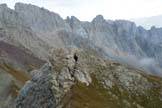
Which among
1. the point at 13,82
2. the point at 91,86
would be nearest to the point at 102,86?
the point at 91,86

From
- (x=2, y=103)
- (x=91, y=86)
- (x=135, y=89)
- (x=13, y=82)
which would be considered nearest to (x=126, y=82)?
(x=135, y=89)

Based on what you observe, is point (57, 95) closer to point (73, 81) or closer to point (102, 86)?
point (73, 81)

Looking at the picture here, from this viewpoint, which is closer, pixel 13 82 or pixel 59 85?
pixel 59 85

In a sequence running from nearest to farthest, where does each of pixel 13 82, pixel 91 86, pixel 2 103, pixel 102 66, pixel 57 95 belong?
pixel 57 95
pixel 91 86
pixel 102 66
pixel 2 103
pixel 13 82

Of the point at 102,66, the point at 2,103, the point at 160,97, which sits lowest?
the point at 2,103

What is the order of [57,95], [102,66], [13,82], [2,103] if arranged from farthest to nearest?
1. [13,82]
2. [2,103]
3. [102,66]
4. [57,95]

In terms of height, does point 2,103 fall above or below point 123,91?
below

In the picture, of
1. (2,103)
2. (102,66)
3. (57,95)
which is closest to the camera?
(57,95)

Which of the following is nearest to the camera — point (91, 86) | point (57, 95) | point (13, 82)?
point (57, 95)

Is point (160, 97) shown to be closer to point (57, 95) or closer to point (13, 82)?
point (57, 95)

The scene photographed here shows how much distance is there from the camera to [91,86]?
68.9 metres

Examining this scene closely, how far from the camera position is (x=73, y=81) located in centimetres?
6738

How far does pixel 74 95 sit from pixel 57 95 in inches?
105

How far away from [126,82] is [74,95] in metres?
11.8
